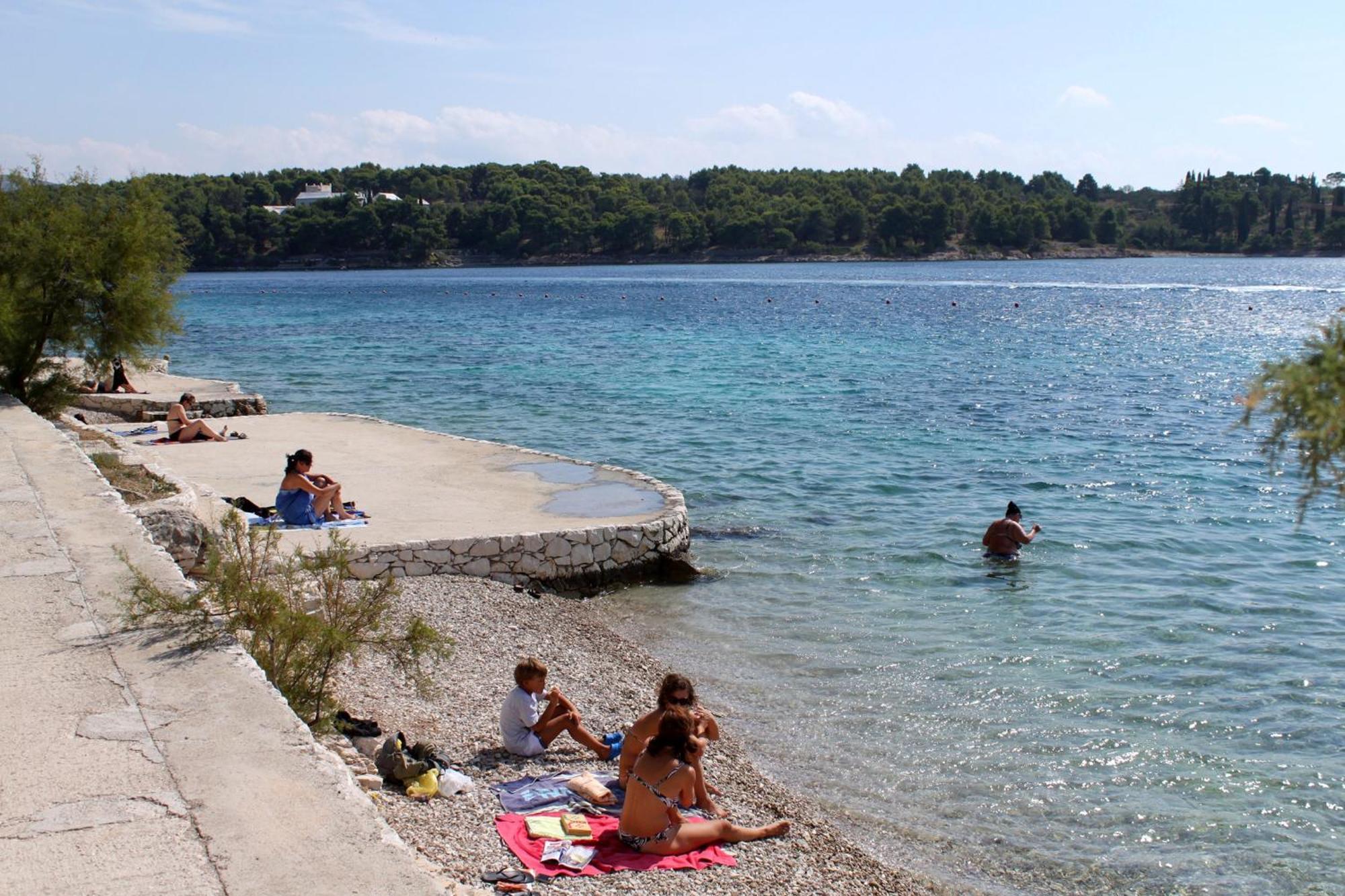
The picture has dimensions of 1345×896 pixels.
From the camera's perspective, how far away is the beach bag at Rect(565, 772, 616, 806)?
742 cm

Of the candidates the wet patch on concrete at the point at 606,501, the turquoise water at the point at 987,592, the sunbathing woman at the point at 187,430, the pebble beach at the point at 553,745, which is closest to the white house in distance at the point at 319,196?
the turquoise water at the point at 987,592

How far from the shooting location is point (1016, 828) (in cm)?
805

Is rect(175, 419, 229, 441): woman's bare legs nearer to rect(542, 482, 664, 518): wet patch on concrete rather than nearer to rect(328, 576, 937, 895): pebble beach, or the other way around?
rect(542, 482, 664, 518): wet patch on concrete

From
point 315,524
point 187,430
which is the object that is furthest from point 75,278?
point 315,524

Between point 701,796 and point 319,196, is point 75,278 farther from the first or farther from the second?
point 319,196

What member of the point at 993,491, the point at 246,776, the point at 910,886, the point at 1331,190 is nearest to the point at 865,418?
the point at 993,491

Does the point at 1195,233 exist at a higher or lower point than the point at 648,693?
higher

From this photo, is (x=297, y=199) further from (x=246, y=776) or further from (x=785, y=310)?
(x=246, y=776)

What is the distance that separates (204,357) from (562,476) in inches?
1292

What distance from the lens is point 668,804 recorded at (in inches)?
272

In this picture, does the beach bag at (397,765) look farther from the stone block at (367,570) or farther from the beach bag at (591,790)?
the stone block at (367,570)

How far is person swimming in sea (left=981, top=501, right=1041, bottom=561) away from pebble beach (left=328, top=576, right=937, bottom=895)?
5.40 m

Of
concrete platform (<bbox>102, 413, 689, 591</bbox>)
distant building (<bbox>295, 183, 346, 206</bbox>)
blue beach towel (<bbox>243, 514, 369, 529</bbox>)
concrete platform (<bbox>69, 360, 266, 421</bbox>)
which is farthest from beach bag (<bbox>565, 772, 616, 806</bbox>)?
distant building (<bbox>295, 183, 346, 206</bbox>)

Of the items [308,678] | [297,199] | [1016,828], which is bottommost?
[1016,828]
